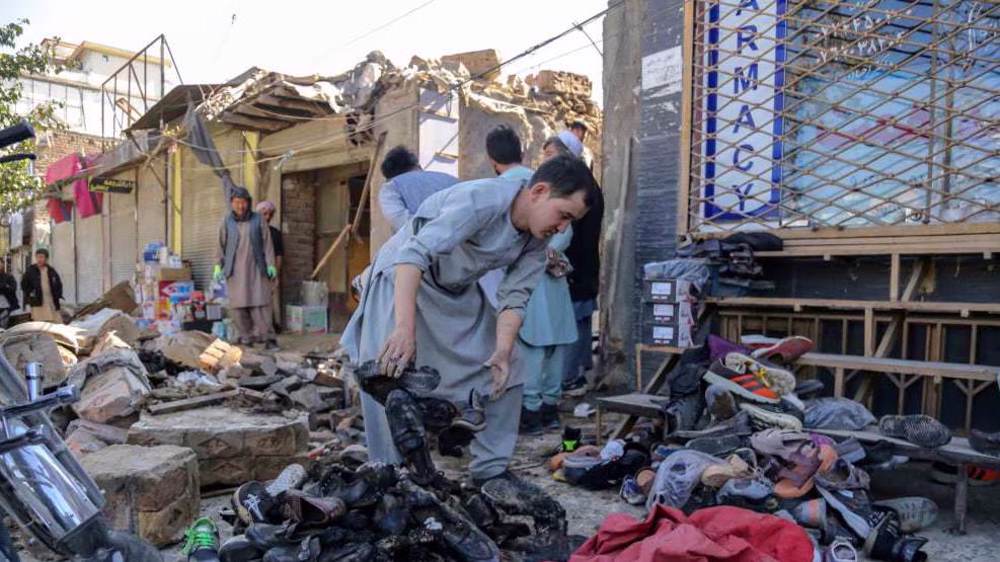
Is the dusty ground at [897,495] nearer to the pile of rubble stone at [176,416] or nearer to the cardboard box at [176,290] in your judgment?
the pile of rubble stone at [176,416]

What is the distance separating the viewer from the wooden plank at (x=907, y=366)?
3270mm

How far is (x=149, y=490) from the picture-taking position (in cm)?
257

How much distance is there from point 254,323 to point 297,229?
1.91m

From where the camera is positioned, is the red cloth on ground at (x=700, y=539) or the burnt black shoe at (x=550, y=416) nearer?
the red cloth on ground at (x=700, y=539)

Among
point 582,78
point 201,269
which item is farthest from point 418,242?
point 201,269

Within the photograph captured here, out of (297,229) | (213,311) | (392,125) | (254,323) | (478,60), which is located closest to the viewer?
(392,125)

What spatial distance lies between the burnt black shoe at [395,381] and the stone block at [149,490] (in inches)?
37.2

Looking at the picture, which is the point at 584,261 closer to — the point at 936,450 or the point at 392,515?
the point at 936,450

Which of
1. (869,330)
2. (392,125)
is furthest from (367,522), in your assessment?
(392,125)

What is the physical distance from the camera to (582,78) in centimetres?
880

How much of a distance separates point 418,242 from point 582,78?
278 inches

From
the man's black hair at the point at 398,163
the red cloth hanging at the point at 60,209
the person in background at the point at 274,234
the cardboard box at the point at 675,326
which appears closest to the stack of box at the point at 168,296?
the person in background at the point at 274,234

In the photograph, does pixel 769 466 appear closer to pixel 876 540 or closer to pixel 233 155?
pixel 876 540

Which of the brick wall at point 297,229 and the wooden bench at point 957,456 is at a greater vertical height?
the brick wall at point 297,229
